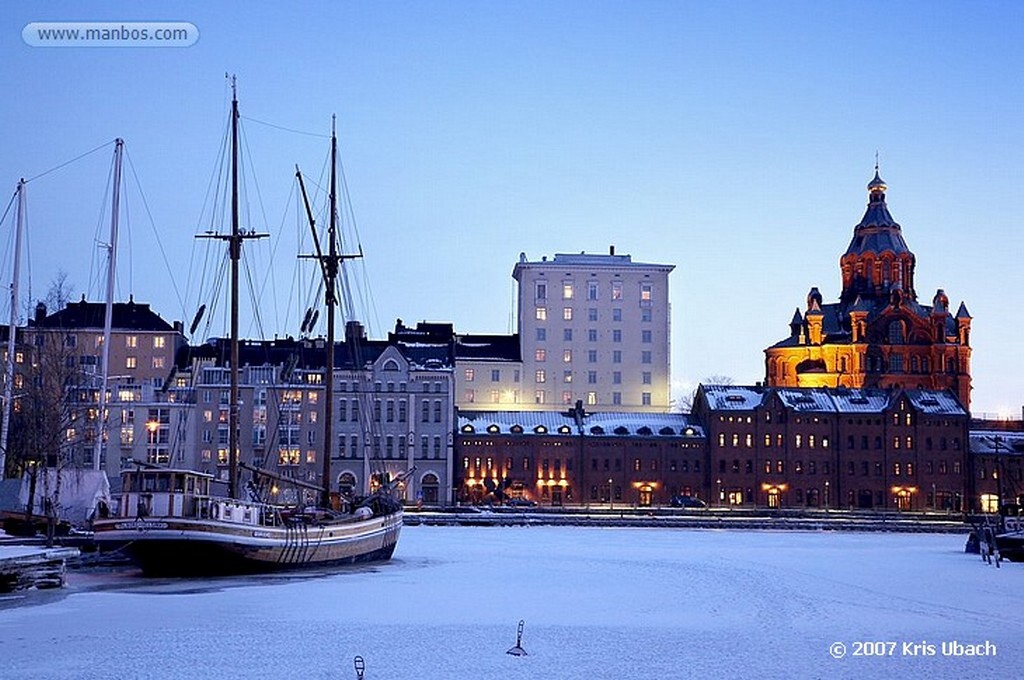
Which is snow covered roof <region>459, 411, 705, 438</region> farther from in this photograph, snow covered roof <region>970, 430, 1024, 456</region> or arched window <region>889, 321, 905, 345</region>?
arched window <region>889, 321, 905, 345</region>

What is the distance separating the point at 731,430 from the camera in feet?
458

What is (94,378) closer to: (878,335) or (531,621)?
(531,621)

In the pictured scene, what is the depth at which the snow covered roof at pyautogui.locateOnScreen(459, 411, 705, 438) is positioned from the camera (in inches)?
5482

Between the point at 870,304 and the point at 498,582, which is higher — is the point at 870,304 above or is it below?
above

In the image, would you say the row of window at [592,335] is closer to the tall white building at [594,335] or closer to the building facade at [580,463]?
the tall white building at [594,335]

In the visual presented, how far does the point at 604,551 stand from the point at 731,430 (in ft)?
245

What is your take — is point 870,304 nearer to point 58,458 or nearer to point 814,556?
point 814,556

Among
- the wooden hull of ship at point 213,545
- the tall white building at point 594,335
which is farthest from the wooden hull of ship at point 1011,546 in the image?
the tall white building at point 594,335

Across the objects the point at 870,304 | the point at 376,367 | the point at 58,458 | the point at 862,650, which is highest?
the point at 870,304

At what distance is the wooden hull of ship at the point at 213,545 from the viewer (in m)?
48.3

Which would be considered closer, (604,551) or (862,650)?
(862,650)

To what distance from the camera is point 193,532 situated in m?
48.6

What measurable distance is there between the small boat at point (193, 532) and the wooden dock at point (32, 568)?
5.75 metres

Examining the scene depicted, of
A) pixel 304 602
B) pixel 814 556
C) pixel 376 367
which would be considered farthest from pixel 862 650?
pixel 376 367
